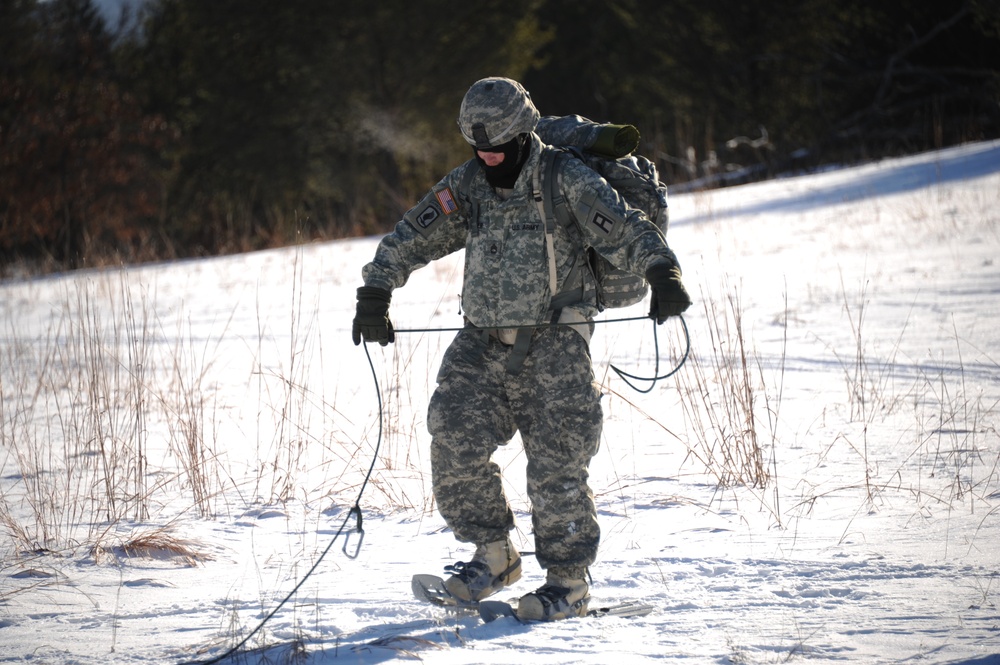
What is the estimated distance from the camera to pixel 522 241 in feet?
11.0

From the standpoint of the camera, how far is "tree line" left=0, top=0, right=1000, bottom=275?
20406mm

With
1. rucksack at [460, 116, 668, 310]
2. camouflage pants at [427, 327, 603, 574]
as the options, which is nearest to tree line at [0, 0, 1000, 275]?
rucksack at [460, 116, 668, 310]

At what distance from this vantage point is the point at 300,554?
4012 mm

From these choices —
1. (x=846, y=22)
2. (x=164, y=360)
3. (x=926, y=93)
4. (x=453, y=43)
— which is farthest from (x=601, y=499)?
(x=453, y=43)

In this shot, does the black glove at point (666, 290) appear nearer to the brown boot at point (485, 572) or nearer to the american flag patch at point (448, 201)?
the american flag patch at point (448, 201)

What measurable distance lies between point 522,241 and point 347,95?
21.9 m

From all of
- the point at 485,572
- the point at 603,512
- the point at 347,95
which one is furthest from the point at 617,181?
the point at 347,95

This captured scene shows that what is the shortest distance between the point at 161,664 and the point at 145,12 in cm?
3099

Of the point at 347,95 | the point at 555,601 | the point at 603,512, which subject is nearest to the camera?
the point at 555,601

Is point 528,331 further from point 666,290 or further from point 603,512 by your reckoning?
point 603,512

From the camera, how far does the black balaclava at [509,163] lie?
3.35 m

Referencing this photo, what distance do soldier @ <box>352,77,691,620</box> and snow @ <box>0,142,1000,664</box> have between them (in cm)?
28

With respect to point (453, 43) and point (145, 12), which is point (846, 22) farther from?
point (145, 12)

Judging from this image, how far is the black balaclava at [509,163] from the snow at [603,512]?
3.79 ft
